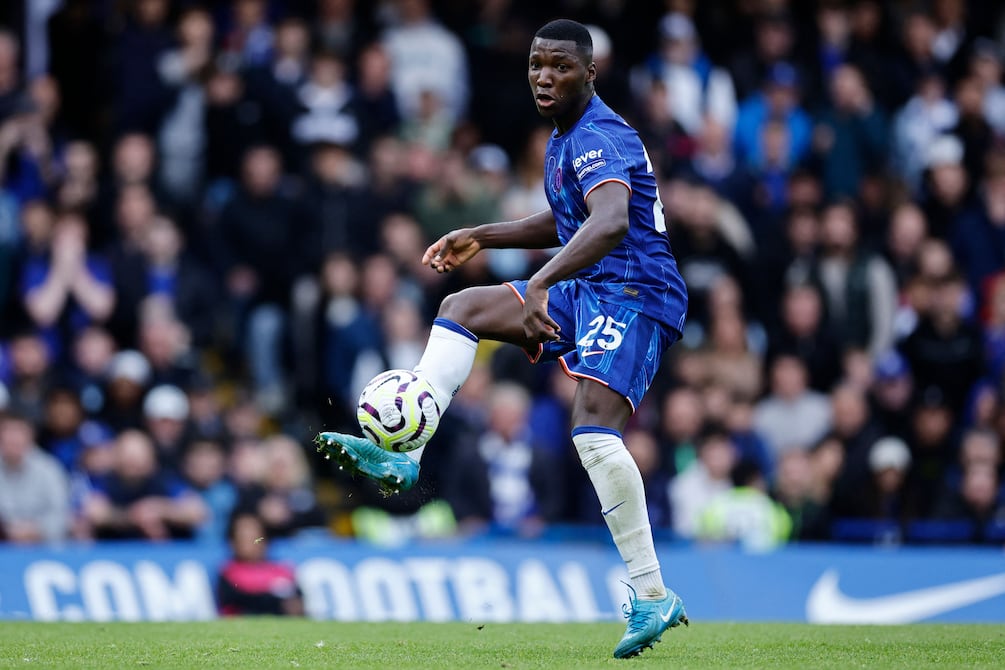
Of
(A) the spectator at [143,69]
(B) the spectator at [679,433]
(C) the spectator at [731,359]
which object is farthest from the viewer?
(A) the spectator at [143,69]

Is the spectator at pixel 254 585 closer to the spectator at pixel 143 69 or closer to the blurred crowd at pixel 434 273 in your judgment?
the blurred crowd at pixel 434 273

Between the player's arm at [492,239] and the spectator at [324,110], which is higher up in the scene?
the spectator at [324,110]

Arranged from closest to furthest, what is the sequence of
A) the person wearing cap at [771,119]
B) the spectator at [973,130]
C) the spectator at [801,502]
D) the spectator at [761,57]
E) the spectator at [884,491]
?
the spectator at [801,502] → the spectator at [884,491] → the spectator at [973,130] → the person wearing cap at [771,119] → the spectator at [761,57]

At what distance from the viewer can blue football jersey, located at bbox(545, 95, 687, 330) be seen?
7.98m

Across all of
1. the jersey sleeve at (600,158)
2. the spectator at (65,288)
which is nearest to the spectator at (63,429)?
the spectator at (65,288)

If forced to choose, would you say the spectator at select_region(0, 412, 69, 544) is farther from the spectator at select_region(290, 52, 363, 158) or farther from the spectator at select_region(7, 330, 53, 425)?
the spectator at select_region(290, 52, 363, 158)

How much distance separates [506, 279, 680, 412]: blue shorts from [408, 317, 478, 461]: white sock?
1.15ft

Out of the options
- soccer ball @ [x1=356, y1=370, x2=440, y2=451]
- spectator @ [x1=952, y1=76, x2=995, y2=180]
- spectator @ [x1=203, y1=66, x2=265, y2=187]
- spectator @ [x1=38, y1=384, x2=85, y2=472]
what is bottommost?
spectator @ [x1=38, y1=384, x2=85, y2=472]

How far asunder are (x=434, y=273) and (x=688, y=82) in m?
3.97

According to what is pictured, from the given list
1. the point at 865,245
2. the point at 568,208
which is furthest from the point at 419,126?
the point at 568,208

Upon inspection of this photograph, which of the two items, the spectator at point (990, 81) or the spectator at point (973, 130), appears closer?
the spectator at point (973, 130)

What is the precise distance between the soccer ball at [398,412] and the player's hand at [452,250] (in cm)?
74

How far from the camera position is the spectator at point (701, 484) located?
1419 cm

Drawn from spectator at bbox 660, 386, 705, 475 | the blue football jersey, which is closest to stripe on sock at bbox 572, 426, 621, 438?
the blue football jersey
